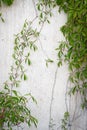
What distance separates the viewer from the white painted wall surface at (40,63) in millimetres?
2717

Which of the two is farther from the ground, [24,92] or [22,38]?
[22,38]

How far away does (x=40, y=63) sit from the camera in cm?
278

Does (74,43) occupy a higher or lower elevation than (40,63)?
higher

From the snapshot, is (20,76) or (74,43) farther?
(20,76)

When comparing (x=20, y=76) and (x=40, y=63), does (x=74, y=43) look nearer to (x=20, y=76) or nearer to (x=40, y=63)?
(x=40, y=63)

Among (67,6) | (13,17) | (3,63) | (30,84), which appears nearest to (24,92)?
(30,84)

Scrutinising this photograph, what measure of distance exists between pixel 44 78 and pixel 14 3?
0.79 metres

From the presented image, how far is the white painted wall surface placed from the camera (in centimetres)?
272

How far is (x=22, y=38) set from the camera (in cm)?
274

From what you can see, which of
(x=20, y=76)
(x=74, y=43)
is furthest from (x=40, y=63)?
(x=74, y=43)

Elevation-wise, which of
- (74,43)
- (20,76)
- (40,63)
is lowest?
(20,76)

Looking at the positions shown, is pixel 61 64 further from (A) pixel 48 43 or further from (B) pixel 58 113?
(B) pixel 58 113

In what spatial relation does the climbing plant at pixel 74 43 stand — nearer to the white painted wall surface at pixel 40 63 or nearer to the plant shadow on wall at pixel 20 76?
the white painted wall surface at pixel 40 63

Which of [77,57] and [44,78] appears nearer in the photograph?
[77,57]
